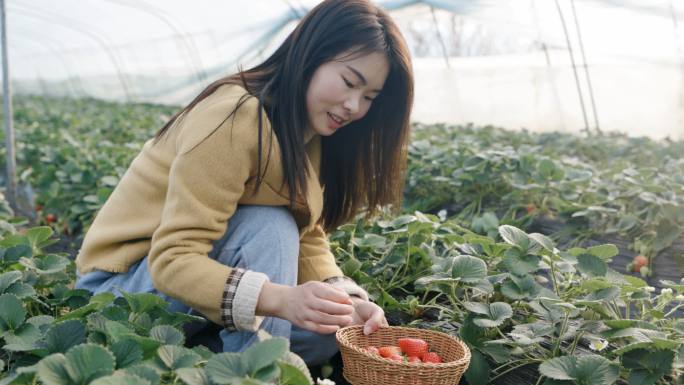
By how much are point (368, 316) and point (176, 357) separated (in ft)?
1.80

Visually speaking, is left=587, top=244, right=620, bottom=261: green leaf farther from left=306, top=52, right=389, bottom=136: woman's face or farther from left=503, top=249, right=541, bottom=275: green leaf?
left=306, top=52, right=389, bottom=136: woman's face

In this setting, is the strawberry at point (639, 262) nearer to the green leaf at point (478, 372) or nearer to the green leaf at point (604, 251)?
the green leaf at point (604, 251)

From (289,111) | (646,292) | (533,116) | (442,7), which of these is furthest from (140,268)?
(533,116)

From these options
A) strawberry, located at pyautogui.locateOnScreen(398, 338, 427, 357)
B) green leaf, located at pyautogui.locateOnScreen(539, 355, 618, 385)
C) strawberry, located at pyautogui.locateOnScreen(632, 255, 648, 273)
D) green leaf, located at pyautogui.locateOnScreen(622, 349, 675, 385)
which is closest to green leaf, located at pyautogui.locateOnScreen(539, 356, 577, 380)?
green leaf, located at pyautogui.locateOnScreen(539, 355, 618, 385)

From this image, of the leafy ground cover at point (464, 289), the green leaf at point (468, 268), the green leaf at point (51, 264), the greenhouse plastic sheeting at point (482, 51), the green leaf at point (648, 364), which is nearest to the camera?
the leafy ground cover at point (464, 289)

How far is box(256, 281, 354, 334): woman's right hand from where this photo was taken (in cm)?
139

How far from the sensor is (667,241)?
8.63 ft

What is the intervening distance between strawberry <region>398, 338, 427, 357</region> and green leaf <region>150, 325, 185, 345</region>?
449mm

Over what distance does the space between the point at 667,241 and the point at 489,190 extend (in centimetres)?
91

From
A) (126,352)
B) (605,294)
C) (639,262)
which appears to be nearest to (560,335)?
(605,294)

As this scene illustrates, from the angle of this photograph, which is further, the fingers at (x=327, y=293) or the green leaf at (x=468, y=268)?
the green leaf at (x=468, y=268)

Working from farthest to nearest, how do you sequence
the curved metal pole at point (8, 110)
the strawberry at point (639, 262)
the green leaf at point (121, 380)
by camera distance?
the curved metal pole at point (8, 110) < the strawberry at point (639, 262) < the green leaf at point (121, 380)

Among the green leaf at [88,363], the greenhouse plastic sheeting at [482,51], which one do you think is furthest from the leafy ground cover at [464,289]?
the greenhouse plastic sheeting at [482,51]

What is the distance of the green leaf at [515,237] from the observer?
178cm
